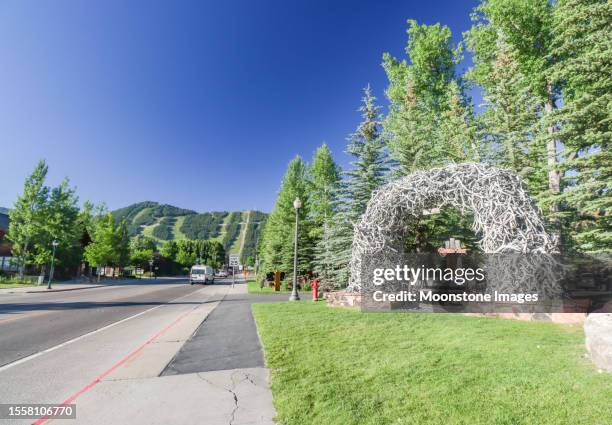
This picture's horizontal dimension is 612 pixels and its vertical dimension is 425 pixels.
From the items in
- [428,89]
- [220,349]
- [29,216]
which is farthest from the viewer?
[29,216]

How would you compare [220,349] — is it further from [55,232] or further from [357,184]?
[55,232]

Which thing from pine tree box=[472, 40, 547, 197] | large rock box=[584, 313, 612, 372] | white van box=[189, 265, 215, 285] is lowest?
white van box=[189, 265, 215, 285]

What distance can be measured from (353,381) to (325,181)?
1019 inches

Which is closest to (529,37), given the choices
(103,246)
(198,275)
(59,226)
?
(198,275)

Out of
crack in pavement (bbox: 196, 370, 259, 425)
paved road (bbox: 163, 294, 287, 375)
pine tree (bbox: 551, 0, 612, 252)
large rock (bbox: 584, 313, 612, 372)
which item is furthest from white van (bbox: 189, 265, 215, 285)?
large rock (bbox: 584, 313, 612, 372)

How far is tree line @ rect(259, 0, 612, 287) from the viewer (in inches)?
383

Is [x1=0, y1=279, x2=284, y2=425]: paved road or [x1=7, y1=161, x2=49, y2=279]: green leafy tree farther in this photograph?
[x1=7, y1=161, x2=49, y2=279]: green leafy tree

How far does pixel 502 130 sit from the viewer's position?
17.6m

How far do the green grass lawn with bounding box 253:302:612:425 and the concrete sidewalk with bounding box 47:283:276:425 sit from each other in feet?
1.14

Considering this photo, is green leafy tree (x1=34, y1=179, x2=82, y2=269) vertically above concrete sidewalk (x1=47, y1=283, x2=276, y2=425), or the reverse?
green leafy tree (x1=34, y1=179, x2=82, y2=269)

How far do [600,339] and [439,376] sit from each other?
95.5 inches

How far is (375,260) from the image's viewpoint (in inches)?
410

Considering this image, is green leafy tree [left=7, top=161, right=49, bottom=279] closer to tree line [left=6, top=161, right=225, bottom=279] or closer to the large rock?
tree line [left=6, top=161, right=225, bottom=279]

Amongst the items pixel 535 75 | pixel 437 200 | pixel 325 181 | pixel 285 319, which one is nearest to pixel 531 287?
pixel 437 200
